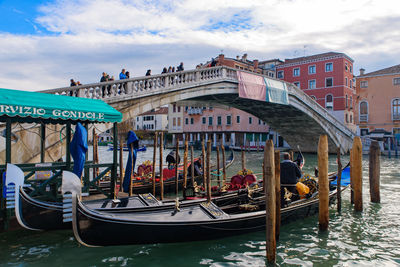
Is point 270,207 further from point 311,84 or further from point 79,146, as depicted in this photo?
point 311,84

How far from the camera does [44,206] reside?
14.1ft

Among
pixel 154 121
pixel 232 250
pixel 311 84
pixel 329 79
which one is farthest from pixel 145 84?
pixel 154 121

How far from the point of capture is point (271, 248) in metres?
3.65

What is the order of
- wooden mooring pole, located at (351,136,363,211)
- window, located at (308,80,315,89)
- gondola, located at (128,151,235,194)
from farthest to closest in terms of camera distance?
1. window, located at (308,80,315,89)
2. gondola, located at (128,151,235,194)
3. wooden mooring pole, located at (351,136,363,211)

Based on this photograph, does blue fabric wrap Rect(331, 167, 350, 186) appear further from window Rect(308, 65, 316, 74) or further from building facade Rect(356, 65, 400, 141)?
window Rect(308, 65, 316, 74)

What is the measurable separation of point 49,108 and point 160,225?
2.07 metres

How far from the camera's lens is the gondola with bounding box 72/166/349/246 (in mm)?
3584

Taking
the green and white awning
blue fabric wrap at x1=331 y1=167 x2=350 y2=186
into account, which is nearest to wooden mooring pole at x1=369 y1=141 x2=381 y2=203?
blue fabric wrap at x1=331 y1=167 x2=350 y2=186

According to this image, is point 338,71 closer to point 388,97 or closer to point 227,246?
point 388,97

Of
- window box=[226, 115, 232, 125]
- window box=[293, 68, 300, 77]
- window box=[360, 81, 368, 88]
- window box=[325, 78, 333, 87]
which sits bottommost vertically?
window box=[226, 115, 232, 125]

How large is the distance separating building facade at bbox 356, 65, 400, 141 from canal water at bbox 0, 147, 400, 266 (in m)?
19.8

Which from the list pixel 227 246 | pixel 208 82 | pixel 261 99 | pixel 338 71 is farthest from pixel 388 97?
pixel 227 246

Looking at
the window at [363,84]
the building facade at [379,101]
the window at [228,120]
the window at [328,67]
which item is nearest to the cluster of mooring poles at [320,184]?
the building facade at [379,101]

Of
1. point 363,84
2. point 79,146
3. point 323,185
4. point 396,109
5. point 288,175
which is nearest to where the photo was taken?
point 79,146
